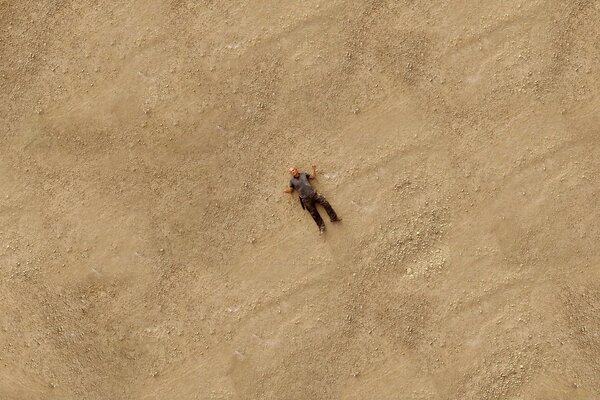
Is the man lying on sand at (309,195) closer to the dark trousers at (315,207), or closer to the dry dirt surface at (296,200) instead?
the dark trousers at (315,207)

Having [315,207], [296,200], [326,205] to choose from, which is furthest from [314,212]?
[296,200]

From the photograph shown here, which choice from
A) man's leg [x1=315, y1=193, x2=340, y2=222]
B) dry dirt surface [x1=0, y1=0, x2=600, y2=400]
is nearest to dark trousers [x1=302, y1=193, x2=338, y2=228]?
man's leg [x1=315, y1=193, x2=340, y2=222]

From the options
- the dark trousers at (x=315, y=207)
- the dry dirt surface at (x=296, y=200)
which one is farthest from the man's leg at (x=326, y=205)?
the dry dirt surface at (x=296, y=200)

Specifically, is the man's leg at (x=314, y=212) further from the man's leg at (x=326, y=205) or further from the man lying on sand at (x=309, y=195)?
the man's leg at (x=326, y=205)

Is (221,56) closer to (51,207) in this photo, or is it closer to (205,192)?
(205,192)

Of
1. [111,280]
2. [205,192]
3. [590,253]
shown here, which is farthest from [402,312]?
[111,280]

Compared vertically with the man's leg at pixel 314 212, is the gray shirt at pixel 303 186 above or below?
above

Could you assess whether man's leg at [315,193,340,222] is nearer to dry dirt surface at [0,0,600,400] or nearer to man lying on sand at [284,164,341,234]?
man lying on sand at [284,164,341,234]
